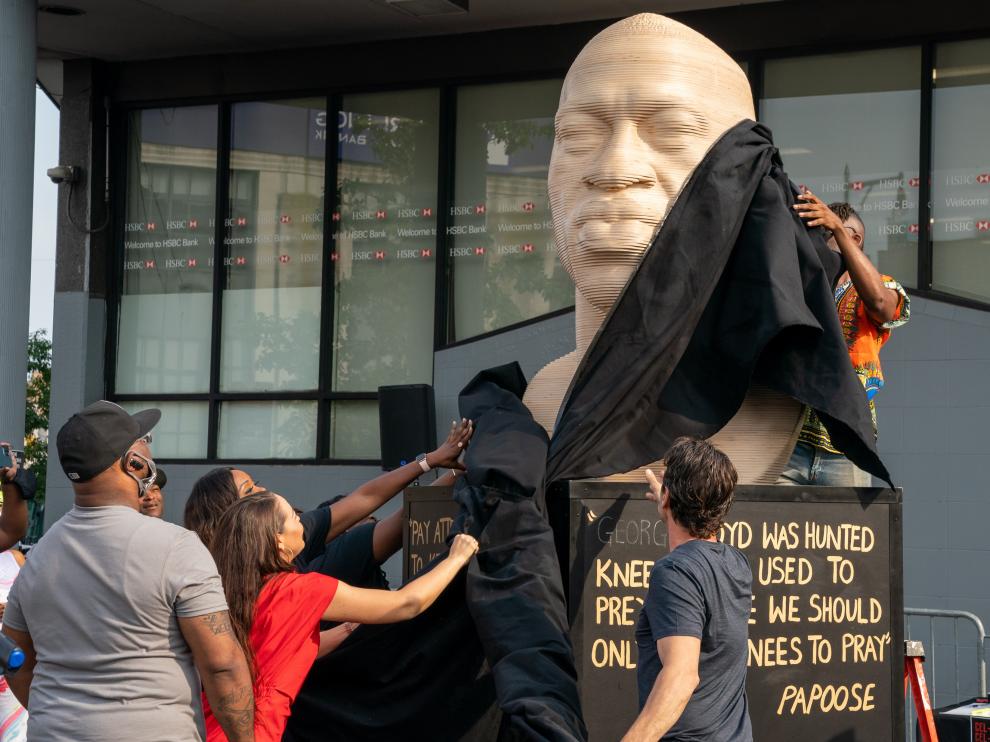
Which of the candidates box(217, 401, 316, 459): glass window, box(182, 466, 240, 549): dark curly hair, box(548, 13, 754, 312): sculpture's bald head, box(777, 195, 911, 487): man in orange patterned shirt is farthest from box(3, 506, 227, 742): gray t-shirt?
box(217, 401, 316, 459): glass window

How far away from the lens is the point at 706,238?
4309 mm

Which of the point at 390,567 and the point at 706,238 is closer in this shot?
the point at 706,238

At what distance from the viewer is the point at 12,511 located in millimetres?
5305

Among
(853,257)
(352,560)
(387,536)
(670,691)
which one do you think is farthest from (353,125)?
(670,691)

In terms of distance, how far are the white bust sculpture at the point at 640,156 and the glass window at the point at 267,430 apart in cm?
834

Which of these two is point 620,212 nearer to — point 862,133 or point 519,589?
point 519,589

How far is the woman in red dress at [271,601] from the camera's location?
3.44 meters

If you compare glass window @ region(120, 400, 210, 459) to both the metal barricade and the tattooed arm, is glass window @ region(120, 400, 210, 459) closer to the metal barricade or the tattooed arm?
the metal barricade

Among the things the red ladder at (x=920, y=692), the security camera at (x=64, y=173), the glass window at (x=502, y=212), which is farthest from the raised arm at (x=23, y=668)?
the security camera at (x=64, y=173)

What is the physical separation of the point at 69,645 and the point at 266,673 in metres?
0.53

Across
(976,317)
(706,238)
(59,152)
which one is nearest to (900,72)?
(976,317)

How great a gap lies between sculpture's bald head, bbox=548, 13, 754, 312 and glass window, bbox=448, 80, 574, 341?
7.15m

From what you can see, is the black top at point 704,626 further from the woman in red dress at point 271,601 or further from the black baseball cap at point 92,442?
the black baseball cap at point 92,442

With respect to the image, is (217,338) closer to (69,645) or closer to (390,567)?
(390,567)
